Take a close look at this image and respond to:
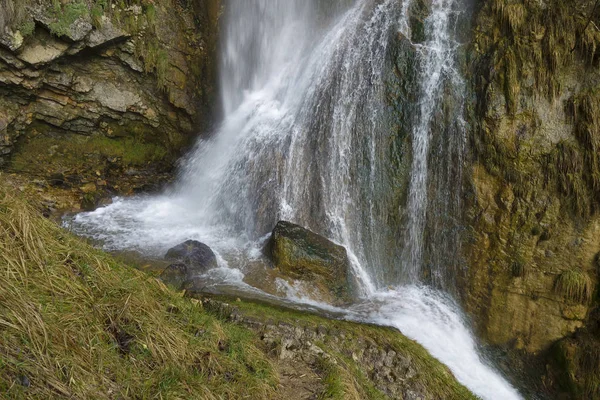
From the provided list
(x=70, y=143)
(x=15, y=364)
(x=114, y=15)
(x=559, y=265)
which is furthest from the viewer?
(x=70, y=143)

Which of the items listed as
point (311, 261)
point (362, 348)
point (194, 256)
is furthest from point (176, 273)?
point (362, 348)

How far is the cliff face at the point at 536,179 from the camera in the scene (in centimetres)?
658

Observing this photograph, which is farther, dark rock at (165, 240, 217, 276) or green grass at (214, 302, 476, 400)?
dark rock at (165, 240, 217, 276)

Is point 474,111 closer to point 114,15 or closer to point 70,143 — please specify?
point 114,15

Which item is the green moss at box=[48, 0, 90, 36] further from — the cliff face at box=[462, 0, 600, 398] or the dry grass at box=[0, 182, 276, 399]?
the cliff face at box=[462, 0, 600, 398]

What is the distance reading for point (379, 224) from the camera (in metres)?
7.67

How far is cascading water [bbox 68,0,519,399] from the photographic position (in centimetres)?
725

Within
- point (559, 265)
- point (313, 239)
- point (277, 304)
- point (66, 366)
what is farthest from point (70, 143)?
point (559, 265)

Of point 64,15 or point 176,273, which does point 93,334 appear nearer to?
point 176,273

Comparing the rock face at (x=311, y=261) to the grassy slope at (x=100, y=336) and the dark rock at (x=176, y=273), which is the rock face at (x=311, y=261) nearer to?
the dark rock at (x=176, y=273)

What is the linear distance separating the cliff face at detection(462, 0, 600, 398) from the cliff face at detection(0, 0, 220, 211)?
6.70m

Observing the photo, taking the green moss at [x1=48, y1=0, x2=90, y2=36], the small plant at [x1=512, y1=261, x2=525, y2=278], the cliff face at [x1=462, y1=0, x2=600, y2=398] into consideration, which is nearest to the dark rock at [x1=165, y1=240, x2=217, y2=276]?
the cliff face at [x1=462, y1=0, x2=600, y2=398]

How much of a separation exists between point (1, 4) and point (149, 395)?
7859 millimetres

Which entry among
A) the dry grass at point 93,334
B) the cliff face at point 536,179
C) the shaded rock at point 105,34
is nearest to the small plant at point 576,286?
the cliff face at point 536,179
